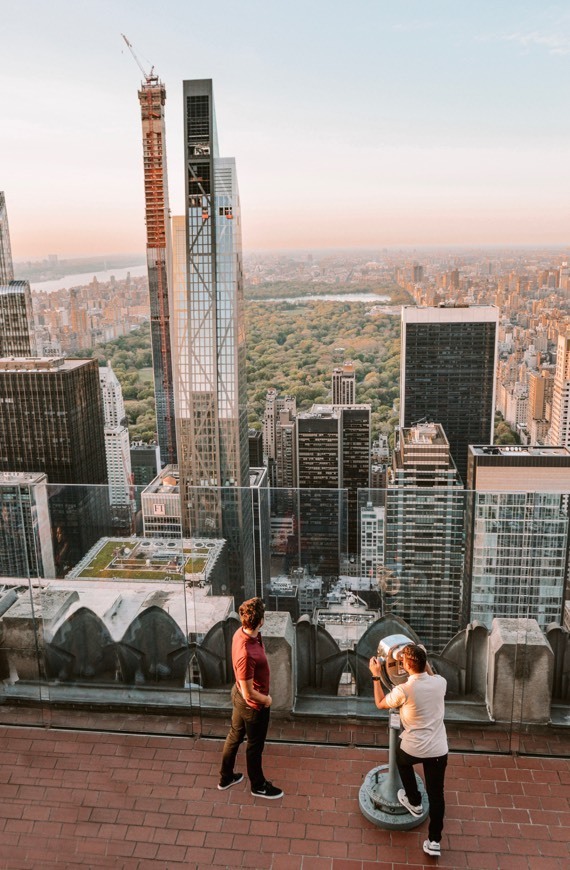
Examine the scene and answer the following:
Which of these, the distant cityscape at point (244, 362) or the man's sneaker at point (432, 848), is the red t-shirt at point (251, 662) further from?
the distant cityscape at point (244, 362)

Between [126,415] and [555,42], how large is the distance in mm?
39118

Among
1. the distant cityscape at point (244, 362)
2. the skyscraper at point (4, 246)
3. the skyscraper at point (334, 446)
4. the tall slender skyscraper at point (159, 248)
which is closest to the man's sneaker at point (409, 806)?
the distant cityscape at point (244, 362)

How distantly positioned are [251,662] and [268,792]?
0.52 metres

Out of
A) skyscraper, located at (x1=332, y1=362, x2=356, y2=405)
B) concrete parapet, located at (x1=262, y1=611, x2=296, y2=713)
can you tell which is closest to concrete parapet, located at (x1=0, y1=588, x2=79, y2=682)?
concrete parapet, located at (x1=262, y1=611, x2=296, y2=713)

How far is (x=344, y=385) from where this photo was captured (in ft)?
140

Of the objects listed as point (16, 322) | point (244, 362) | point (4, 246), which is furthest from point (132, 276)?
point (244, 362)

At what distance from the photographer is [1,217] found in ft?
178

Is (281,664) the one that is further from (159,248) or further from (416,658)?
(159,248)

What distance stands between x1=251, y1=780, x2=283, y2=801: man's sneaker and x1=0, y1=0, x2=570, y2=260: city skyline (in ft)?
133

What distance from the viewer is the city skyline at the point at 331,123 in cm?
4316

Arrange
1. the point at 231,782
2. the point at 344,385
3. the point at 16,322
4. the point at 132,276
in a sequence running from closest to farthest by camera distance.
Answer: the point at 231,782 < the point at 344,385 < the point at 16,322 < the point at 132,276

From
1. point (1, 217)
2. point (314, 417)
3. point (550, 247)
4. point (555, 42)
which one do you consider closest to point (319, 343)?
point (314, 417)

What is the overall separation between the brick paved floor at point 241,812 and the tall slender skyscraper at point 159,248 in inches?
1723

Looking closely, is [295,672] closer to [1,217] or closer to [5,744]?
[5,744]
